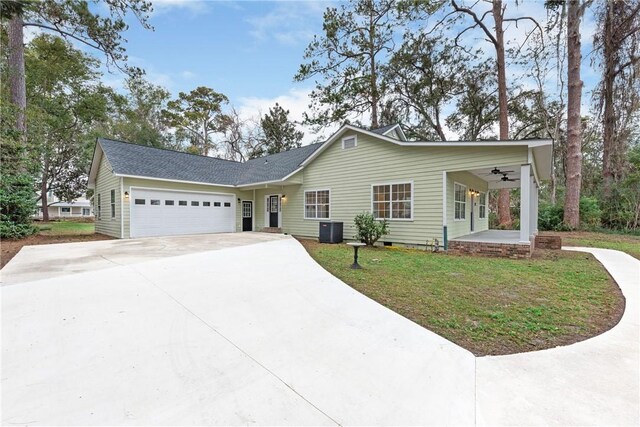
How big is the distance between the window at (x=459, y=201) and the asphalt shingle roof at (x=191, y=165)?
702cm

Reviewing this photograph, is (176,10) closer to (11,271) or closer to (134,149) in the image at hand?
(134,149)

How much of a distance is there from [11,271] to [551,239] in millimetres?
14154

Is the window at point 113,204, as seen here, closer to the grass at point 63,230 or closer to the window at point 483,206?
the grass at point 63,230

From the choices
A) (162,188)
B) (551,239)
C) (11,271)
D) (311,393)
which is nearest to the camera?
(311,393)

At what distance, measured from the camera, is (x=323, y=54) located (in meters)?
18.9

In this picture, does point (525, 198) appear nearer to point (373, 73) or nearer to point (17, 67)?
point (373, 73)

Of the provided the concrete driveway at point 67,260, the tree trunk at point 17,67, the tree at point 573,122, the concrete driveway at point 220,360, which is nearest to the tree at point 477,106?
the tree at point 573,122

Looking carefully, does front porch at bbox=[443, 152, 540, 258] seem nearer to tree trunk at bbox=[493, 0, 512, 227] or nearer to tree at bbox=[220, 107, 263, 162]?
tree trunk at bbox=[493, 0, 512, 227]

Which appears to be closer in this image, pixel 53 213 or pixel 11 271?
pixel 11 271

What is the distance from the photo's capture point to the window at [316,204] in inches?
485

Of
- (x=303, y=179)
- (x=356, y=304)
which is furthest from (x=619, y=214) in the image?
(x=356, y=304)

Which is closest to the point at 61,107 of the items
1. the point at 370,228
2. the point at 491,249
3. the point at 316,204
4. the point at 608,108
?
the point at 316,204

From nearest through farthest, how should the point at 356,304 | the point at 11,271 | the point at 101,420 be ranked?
1. the point at 101,420
2. the point at 356,304
3. the point at 11,271

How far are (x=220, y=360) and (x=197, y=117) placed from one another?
2962cm
